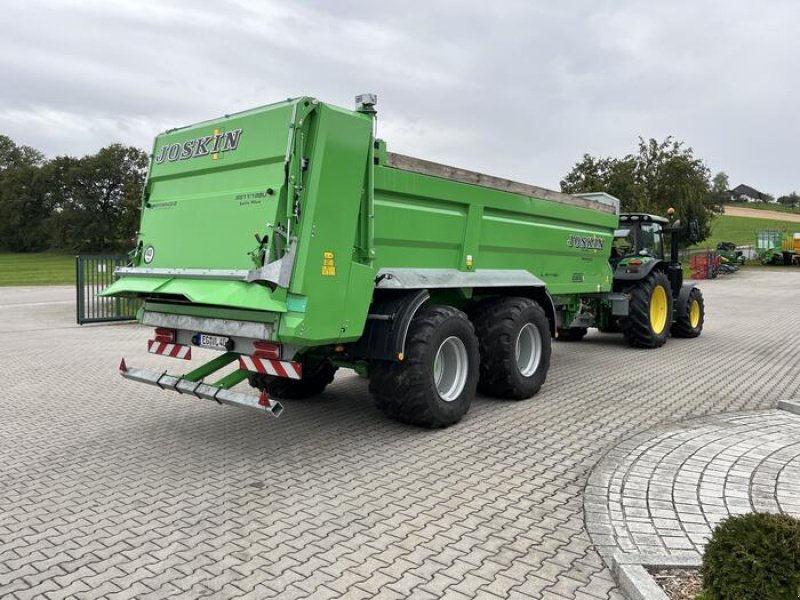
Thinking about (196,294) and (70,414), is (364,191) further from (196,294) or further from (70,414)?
(70,414)

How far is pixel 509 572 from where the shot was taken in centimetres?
321

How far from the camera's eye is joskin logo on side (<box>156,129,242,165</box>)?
512 cm

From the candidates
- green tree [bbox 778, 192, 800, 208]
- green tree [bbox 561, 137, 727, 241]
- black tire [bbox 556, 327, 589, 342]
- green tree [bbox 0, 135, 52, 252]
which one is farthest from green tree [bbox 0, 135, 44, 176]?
green tree [bbox 778, 192, 800, 208]

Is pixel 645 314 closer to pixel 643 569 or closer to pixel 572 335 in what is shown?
pixel 572 335

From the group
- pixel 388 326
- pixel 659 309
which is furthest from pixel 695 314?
pixel 388 326

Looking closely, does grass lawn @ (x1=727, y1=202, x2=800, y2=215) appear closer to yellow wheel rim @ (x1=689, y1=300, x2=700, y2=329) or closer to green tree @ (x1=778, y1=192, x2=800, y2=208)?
green tree @ (x1=778, y1=192, x2=800, y2=208)

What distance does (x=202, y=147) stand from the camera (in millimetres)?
5391

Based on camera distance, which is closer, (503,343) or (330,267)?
(330,267)

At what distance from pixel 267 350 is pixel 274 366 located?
0.13 m

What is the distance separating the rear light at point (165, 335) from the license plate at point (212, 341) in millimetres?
360

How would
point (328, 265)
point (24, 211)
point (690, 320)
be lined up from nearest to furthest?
point (328, 265)
point (690, 320)
point (24, 211)

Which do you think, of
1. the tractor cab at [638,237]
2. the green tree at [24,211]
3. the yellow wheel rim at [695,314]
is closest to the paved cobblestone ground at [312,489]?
the tractor cab at [638,237]

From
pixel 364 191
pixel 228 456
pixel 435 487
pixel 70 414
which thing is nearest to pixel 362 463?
pixel 435 487

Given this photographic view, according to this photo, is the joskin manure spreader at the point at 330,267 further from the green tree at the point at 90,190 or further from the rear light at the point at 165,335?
the green tree at the point at 90,190
